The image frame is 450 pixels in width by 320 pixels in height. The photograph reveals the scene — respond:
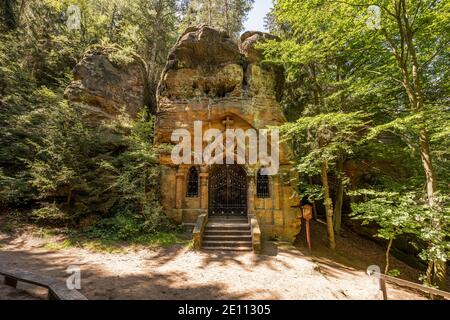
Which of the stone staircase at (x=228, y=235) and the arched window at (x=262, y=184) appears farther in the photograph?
the arched window at (x=262, y=184)

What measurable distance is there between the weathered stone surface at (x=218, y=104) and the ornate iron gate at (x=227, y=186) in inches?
31.1

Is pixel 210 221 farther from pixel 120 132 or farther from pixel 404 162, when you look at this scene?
pixel 404 162

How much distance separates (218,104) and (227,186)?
4.20 metres

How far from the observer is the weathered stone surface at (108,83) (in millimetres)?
12539

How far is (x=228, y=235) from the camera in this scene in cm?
889

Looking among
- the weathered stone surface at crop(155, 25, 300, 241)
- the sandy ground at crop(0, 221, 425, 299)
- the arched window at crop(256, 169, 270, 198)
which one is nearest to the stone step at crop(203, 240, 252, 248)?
the sandy ground at crop(0, 221, 425, 299)

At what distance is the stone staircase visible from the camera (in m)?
8.29

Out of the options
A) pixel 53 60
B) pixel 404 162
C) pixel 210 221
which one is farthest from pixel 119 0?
pixel 404 162

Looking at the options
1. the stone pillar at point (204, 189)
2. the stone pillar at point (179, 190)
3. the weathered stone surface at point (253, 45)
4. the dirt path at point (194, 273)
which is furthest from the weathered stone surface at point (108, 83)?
the dirt path at point (194, 273)

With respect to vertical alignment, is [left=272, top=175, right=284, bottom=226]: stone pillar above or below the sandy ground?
above

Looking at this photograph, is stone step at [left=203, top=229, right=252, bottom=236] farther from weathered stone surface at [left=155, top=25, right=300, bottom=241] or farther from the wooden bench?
the wooden bench

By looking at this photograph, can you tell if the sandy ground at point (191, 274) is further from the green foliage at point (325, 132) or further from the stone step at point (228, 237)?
the green foliage at point (325, 132)

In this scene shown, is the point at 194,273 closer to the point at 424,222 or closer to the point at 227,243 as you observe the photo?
the point at 227,243
